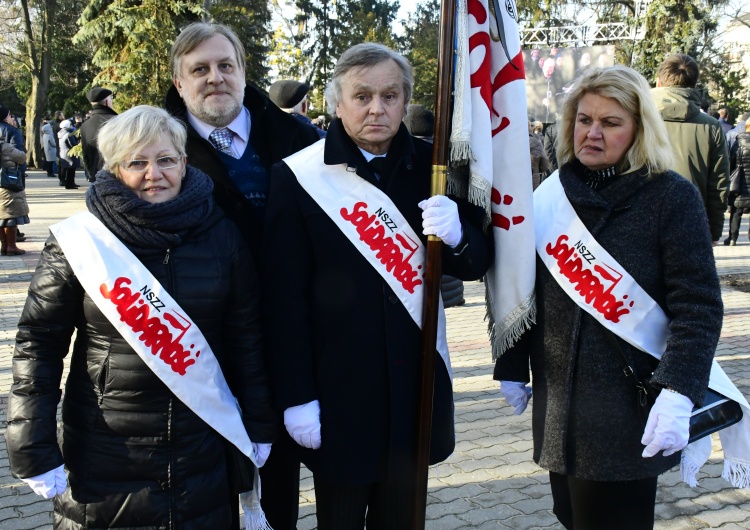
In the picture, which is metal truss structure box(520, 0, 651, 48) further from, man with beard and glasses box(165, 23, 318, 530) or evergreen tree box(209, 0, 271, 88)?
man with beard and glasses box(165, 23, 318, 530)

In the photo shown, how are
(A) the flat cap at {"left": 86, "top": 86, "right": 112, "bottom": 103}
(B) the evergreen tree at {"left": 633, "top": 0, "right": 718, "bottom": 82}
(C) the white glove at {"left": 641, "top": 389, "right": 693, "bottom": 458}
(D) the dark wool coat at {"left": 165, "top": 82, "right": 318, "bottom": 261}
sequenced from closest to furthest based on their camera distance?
(C) the white glove at {"left": 641, "top": 389, "right": 693, "bottom": 458} → (D) the dark wool coat at {"left": 165, "top": 82, "right": 318, "bottom": 261} → (A) the flat cap at {"left": 86, "top": 86, "right": 112, "bottom": 103} → (B) the evergreen tree at {"left": 633, "top": 0, "right": 718, "bottom": 82}

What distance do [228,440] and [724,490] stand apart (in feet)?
8.51

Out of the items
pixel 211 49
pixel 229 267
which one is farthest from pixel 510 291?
pixel 211 49

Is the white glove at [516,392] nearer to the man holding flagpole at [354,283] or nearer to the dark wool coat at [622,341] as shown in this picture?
the dark wool coat at [622,341]

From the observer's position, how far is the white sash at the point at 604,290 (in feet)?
7.12

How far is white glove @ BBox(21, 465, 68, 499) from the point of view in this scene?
6.98 feet

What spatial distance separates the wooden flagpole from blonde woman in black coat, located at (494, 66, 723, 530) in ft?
1.20

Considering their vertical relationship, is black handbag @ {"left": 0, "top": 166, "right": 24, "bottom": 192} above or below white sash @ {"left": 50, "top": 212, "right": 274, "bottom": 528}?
above

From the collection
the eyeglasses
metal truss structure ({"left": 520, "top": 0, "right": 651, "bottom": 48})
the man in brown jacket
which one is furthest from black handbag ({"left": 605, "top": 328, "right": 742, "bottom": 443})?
metal truss structure ({"left": 520, "top": 0, "right": 651, "bottom": 48})

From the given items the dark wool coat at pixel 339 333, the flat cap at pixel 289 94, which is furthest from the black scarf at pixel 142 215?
the flat cap at pixel 289 94

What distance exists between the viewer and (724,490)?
3.61 metres

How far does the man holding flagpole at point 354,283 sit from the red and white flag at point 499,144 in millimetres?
108

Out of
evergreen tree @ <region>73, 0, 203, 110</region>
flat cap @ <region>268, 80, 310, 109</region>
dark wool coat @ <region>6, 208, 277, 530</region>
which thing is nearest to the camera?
dark wool coat @ <region>6, 208, 277, 530</region>

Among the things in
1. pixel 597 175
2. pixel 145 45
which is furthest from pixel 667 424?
pixel 145 45
